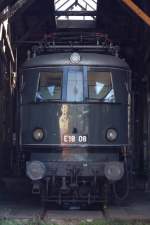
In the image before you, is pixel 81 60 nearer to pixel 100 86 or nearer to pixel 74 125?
pixel 100 86

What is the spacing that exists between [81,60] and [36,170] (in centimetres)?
224

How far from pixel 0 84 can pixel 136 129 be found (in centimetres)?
467

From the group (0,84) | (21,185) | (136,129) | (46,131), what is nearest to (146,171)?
(136,129)

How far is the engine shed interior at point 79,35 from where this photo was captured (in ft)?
49.4

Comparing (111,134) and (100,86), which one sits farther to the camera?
(100,86)

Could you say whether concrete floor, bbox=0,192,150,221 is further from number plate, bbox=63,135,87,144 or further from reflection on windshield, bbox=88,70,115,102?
reflection on windshield, bbox=88,70,115,102

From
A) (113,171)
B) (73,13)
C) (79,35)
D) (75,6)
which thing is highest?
(75,6)

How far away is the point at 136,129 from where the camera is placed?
56.9 feet

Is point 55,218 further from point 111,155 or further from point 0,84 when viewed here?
point 0,84

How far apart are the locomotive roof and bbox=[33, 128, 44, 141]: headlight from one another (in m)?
1.23

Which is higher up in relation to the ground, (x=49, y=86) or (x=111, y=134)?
(x=49, y=86)

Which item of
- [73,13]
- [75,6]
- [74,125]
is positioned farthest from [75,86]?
[75,6]

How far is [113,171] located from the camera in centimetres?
1074

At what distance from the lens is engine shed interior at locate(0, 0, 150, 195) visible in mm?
15062
